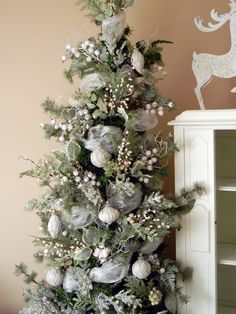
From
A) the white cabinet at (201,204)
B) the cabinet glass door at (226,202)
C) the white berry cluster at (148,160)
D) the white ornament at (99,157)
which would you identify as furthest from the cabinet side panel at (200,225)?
the white ornament at (99,157)

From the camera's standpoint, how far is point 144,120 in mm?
1825

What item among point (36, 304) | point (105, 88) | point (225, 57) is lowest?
point (36, 304)

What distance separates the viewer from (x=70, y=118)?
71.7 inches

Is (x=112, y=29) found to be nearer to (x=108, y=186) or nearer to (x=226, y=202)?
(x=108, y=186)

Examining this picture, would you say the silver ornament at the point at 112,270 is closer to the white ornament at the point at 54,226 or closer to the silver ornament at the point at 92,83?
the white ornament at the point at 54,226

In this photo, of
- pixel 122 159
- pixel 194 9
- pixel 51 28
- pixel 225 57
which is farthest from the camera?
pixel 51 28

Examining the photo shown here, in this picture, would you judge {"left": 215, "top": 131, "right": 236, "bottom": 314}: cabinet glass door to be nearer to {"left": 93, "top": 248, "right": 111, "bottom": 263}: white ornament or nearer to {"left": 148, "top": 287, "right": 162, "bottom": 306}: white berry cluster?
{"left": 148, "top": 287, "right": 162, "bottom": 306}: white berry cluster

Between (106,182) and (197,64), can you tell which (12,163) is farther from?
(197,64)

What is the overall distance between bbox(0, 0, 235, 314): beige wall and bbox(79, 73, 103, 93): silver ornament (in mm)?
592

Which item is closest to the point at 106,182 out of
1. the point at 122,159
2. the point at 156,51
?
the point at 122,159

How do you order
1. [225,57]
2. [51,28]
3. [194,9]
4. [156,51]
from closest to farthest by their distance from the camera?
[156,51], [225,57], [194,9], [51,28]

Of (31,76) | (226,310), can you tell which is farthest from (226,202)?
(31,76)

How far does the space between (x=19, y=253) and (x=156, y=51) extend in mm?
1394

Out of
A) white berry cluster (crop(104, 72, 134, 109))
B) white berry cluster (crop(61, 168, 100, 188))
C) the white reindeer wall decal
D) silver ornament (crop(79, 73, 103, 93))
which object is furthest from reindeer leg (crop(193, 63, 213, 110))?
white berry cluster (crop(61, 168, 100, 188))
